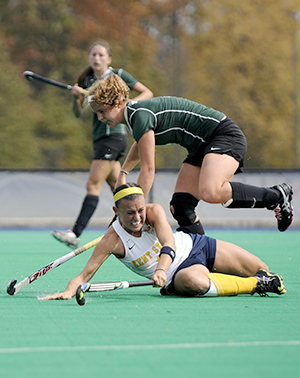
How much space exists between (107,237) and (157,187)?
649 centimetres

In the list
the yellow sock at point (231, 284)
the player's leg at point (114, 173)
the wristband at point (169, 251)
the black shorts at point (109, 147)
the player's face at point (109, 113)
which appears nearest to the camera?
the wristband at point (169, 251)

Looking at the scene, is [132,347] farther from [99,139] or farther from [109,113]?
[99,139]

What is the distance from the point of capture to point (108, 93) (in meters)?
3.95

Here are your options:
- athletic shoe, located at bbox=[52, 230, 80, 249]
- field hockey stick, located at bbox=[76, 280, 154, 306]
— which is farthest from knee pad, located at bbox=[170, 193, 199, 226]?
athletic shoe, located at bbox=[52, 230, 80, 249]

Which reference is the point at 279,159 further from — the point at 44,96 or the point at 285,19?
the point at 44,96

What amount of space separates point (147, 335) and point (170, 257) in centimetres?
93

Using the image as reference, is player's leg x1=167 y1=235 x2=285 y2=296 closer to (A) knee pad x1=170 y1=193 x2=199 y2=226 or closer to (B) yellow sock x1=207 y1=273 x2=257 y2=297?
(B) yellow sock x1=207 y1=273 x2=257 y2=297

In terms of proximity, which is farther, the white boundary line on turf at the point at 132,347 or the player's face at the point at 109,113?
the player's face at the point at 109,113

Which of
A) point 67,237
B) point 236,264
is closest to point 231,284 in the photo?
point 236,264

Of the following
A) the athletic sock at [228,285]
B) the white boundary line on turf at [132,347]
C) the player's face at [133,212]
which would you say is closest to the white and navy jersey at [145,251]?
the player's face at [133,212]

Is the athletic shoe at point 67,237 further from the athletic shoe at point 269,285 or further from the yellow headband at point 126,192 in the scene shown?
the athletic shoe at point 269,285

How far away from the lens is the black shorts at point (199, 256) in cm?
376

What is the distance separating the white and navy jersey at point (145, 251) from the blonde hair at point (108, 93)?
2.42ft

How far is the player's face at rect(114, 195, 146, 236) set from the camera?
3615mm
